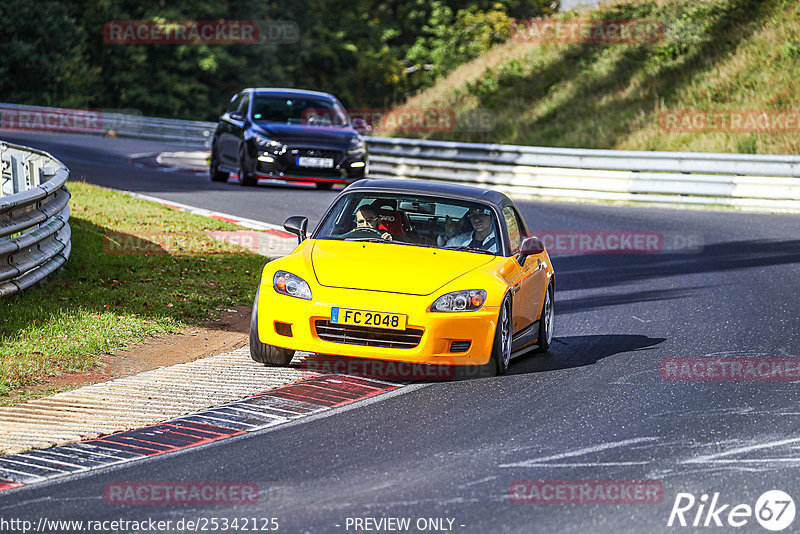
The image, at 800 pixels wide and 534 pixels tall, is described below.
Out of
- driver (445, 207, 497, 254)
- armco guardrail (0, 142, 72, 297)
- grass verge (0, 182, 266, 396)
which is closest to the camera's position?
grass verge (0, 182, 266, 396)

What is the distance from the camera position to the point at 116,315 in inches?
402

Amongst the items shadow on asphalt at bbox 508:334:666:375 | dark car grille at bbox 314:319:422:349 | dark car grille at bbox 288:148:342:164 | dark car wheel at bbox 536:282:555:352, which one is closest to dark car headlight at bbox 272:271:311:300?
dark car grille at bbox 314:319:422:349

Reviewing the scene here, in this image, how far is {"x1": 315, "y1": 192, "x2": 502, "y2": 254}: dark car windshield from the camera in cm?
932

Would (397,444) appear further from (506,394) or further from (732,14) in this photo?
(732,14)

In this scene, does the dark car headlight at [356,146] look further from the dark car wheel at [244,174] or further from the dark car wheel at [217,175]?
the dark car wheel at [217,175]

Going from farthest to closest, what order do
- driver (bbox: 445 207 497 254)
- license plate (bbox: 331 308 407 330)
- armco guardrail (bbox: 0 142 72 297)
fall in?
armco guardrail (bbox: 0 142 72 297) < driver (bbox: 445 207 497 254) < license plate (bbox: 331 308 407 330)

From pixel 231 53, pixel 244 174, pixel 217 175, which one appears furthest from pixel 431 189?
pixel 231 53

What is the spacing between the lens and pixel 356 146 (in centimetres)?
2175

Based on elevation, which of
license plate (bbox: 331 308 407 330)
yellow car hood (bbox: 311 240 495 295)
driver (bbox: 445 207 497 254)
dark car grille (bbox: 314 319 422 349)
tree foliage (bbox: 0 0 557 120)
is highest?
driver (bbox: 445 207 497 254)

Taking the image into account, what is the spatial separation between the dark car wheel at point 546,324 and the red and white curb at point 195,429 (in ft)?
6.56

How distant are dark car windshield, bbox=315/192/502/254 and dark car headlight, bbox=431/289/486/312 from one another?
0.90 m

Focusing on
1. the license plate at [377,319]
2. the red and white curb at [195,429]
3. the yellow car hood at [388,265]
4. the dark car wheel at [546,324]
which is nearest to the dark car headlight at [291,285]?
the yellow car hood at [388,265]

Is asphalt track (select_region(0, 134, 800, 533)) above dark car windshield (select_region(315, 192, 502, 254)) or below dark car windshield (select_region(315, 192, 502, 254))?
below

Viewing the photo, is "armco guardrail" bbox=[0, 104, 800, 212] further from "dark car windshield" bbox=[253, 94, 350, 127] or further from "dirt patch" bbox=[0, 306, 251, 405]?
"dirt patch" bbox=[0, 306, 251, 405]
